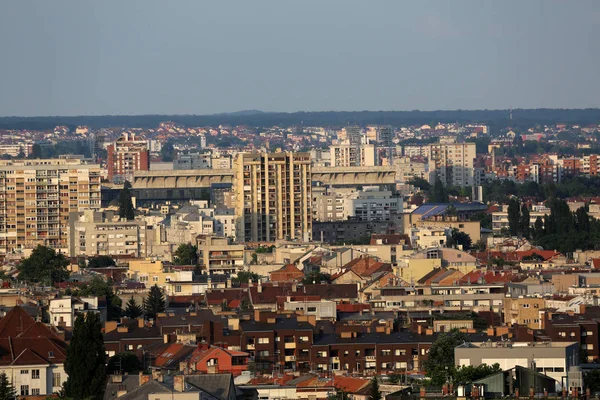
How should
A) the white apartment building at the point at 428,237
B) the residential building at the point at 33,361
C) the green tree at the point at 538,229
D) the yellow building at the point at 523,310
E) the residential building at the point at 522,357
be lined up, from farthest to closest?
the green tree at the point at 538,229 < the white apartment building at the point at 428,237 < the yellow building at the point at 523,310 < the residential building at the point at 33,361 < the residential building at the point at 522,357

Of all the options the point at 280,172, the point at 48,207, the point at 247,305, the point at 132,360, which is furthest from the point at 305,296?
the point at 48,207

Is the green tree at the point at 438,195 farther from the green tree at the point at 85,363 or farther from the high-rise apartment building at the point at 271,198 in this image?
the green tree at the point at 85,363

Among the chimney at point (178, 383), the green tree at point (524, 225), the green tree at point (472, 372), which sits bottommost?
the green tree at point (524, 225)

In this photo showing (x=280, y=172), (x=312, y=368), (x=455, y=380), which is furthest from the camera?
(x=280, y=172)

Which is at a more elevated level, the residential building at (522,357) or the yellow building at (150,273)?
the residential building at (522,357)

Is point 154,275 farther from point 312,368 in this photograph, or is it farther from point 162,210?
point 162,210

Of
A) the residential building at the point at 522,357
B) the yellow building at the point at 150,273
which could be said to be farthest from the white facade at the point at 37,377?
the yellow building at the point at 150,273
